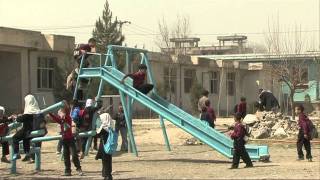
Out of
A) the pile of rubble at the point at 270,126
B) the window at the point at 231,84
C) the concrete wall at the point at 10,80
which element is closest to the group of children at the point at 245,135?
the pile of rubble at the point at 270,126

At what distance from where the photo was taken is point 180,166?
17.3 metres

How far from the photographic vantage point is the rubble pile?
27266 millimetres

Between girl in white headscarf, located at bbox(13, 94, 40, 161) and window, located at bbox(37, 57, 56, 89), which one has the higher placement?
window, located at bbox(37, 57, 56, 89)

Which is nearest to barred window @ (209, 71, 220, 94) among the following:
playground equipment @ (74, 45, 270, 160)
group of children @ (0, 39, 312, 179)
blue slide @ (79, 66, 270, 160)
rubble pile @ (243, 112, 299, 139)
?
rubble pile @ (243, 112, 299, 139)

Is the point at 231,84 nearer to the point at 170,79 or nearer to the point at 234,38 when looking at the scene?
the point at 170,79

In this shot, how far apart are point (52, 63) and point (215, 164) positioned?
1275 inches

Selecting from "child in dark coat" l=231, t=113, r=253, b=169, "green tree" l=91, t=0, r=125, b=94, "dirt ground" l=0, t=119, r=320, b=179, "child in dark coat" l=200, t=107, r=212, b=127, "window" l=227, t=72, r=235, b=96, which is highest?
"green tree" l=91, t=0, r=125, b=94

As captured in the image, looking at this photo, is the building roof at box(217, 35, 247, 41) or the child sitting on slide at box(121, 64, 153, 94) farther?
the building roof at box(217, 35, 247, 41)

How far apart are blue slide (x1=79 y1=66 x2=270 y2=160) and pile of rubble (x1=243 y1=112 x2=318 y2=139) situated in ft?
24.8

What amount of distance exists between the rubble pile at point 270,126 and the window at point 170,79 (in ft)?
89.2

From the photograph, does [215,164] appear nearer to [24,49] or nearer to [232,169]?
[232,169]

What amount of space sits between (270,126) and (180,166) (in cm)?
1215

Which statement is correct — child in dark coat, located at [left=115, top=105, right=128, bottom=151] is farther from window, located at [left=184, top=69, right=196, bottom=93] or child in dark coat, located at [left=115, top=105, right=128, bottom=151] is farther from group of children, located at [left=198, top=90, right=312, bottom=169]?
window, located at [left=184, top=69, right=196, bottom=93]

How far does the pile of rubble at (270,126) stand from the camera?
2725 cm
